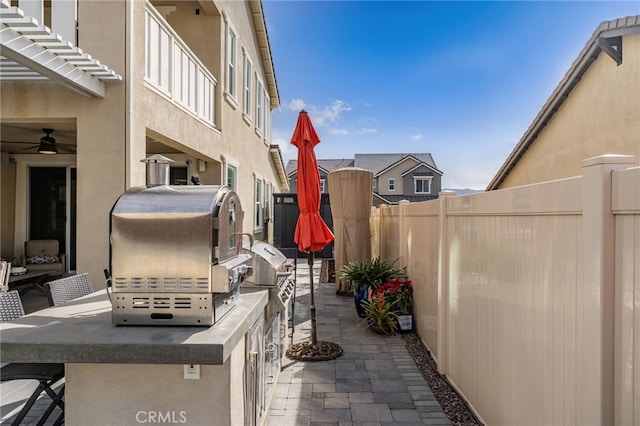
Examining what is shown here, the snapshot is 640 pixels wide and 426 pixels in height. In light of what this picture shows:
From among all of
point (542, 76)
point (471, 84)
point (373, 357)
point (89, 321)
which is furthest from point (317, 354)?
point (471, 84)

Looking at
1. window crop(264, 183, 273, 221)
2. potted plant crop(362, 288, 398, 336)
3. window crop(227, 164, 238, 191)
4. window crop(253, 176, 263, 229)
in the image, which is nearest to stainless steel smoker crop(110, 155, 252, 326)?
potted plant crop(362, 288, 398, 336)

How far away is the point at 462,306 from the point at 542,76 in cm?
1174

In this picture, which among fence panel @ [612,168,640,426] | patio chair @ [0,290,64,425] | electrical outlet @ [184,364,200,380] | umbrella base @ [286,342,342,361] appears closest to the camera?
fence panel @ [612,168,640,426]

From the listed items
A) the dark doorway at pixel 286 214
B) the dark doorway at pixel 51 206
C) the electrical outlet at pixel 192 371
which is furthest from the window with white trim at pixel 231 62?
the electrical outlet at pixel 192 371

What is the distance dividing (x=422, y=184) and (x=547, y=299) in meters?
32.5

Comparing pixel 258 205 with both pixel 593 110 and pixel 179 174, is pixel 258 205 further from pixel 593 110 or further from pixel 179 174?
pixel 593 110

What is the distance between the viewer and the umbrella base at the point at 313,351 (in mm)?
4879

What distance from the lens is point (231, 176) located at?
9.57m

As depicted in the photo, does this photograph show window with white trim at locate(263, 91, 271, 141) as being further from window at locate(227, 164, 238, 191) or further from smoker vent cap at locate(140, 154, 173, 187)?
smoker vent cap at locate(140, 154, 173, 187)

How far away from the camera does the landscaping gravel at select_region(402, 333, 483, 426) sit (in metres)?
3.45

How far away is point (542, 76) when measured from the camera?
12383 mm

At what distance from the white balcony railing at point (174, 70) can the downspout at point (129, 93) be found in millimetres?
434

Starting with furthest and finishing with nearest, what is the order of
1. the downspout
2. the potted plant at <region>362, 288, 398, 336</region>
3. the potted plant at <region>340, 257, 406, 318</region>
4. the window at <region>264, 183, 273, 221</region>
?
the window at <region>264, 183, 273, 221</region>, the potted plant at <region>340, 257, 406, 318</region>, the potted plant at <region>362, 288, 398, 336</region>, the downspout

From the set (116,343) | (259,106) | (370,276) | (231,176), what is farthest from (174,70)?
(259,106)
